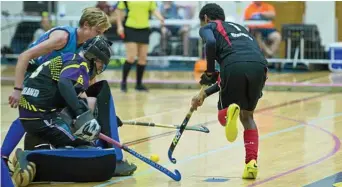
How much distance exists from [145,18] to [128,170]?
6.88 m

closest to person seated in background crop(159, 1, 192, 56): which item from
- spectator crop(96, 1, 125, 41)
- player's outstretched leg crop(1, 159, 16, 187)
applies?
spectator crop(96, 1, 125, 41)

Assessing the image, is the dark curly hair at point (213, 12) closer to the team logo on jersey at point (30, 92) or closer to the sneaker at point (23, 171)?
the team logo on jersey at point (30, 92)

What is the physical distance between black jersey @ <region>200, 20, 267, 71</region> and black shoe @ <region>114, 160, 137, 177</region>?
1031 millimetres

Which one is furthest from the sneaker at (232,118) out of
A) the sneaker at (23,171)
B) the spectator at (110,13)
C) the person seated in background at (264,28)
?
the spectator at (110,13)

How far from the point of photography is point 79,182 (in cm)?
666

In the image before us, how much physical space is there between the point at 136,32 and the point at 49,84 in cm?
685

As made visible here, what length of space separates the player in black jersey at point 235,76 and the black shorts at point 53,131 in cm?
108

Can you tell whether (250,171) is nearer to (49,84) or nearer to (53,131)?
(53,131)

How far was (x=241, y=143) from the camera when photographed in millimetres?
8445

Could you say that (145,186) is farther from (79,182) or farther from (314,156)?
(314,156)

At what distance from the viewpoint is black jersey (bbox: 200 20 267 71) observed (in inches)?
265

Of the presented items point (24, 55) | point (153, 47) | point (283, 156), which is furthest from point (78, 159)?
point (153, 47)

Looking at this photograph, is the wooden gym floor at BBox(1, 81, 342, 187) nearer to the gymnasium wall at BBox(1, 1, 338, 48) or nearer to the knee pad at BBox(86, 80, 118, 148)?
the knee pad at BBox(86, 80, 118, 148)

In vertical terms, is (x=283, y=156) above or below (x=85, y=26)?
below
